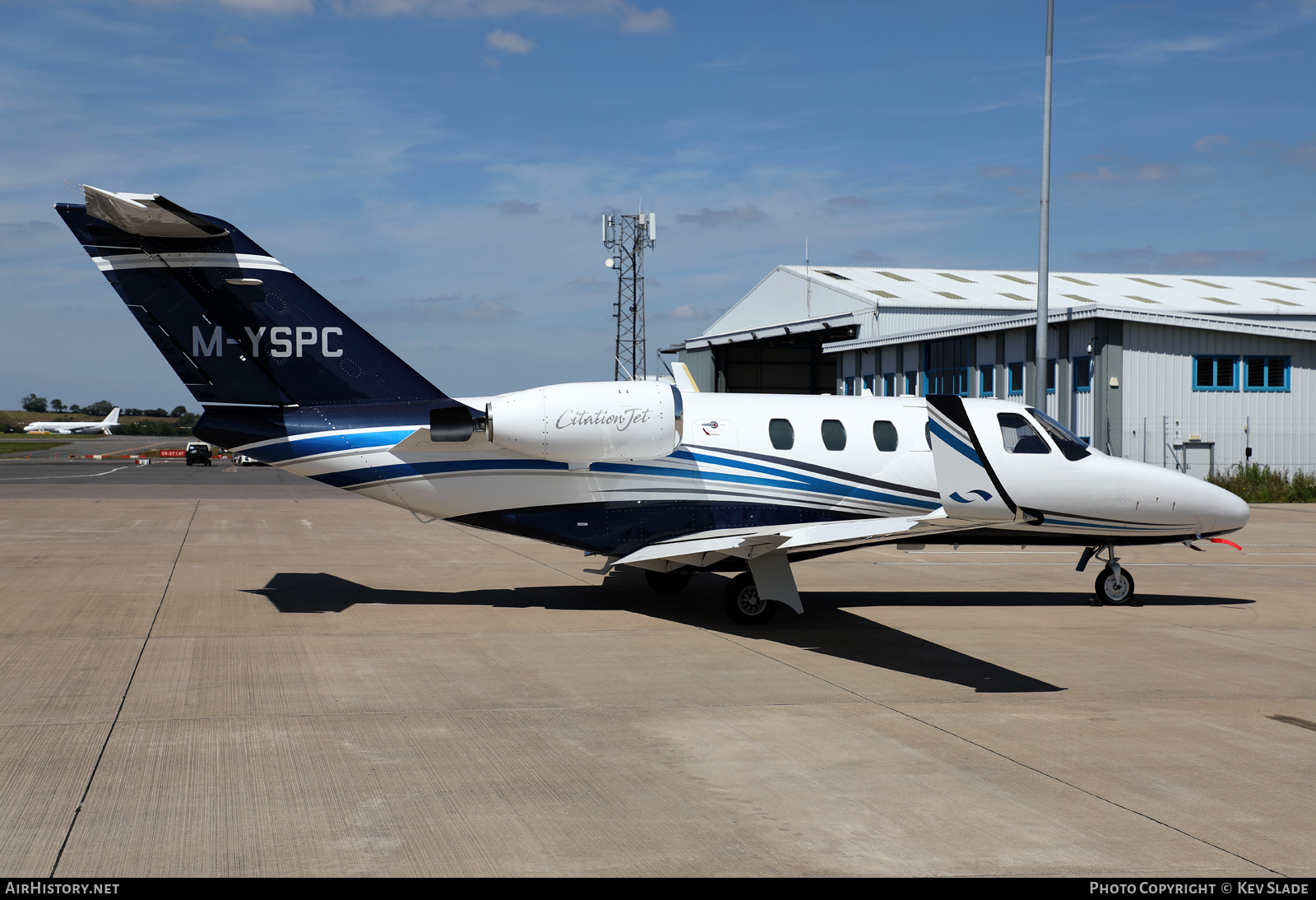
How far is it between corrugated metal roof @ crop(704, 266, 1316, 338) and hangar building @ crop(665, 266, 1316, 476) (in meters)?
0.11

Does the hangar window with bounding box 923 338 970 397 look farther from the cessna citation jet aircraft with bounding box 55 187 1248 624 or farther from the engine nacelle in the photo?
the engine nacelle

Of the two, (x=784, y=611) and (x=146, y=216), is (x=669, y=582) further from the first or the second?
(x=146, y=216)

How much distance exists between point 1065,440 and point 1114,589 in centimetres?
235

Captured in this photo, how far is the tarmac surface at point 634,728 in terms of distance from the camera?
5.83m

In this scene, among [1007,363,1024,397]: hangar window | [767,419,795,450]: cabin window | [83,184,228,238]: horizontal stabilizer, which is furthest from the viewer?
[1007,363,1024,397]: hangar window

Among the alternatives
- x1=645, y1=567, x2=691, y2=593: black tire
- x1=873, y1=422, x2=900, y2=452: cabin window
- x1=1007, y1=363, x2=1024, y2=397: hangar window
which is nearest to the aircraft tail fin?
x1=645, y1=567, x2=691, y2=593: black tire

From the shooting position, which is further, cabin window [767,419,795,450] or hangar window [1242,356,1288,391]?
hangar window [1242,356,1288,391]

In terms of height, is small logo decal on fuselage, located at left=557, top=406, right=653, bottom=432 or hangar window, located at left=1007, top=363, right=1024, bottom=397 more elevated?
hangar window, located at left=1007, top=363, right=1024, bottom=397

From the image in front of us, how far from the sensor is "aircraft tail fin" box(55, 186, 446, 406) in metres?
12.3

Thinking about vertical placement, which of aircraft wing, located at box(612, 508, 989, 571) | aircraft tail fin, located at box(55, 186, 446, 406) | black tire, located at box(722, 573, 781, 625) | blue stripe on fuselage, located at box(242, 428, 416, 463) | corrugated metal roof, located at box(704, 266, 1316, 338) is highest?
corrugated metal roof, located at box(704, 266, 1316, 338)

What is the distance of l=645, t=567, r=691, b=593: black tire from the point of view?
15.2 metres

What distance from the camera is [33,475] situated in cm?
4472

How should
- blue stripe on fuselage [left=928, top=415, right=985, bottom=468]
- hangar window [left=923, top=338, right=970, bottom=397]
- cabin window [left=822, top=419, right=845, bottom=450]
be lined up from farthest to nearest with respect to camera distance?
hangar window [left=923, top=338, right=970, bottom=397]
cabin window [left=822, top=419, right=845, bottom=450]
blue stripe on fuselage [left=928, top=415, right=985, bottom=468]
